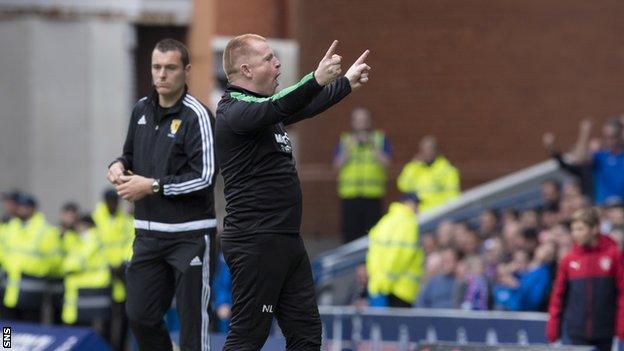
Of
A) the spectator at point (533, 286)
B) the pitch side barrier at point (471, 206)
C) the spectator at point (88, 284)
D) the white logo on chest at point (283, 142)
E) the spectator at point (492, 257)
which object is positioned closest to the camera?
the white logo on chest at point (283, 142)

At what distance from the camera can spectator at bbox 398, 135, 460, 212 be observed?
2094 cm

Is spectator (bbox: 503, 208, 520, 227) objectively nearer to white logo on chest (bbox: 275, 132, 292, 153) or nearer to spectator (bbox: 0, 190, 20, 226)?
spectator (bbox: 0, 190, 20, 226)

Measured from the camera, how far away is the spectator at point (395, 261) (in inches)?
666

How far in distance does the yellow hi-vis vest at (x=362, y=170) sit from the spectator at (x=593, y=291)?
9.13 m

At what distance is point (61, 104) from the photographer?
77.4 ft

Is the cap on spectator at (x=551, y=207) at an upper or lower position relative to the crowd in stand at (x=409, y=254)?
upper

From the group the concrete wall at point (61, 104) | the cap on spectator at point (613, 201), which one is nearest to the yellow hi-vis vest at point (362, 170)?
the cap on spectator at point (613, 201)

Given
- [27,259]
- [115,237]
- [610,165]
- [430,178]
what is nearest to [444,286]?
[610,165]

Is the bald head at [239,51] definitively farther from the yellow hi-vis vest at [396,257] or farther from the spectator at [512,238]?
the yellow hi-vis vest at [396,257]

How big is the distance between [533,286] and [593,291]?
107 inches

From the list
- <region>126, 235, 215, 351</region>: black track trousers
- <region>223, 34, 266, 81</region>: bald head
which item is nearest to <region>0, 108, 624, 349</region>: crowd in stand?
<region>126, 235, 215, 351</region>: black track trousers

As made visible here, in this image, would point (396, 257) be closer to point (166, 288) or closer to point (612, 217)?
point (612, 217)

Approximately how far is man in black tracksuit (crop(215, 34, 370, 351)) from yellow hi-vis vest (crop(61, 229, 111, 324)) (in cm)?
934

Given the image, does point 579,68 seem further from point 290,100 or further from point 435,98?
point 290,100
